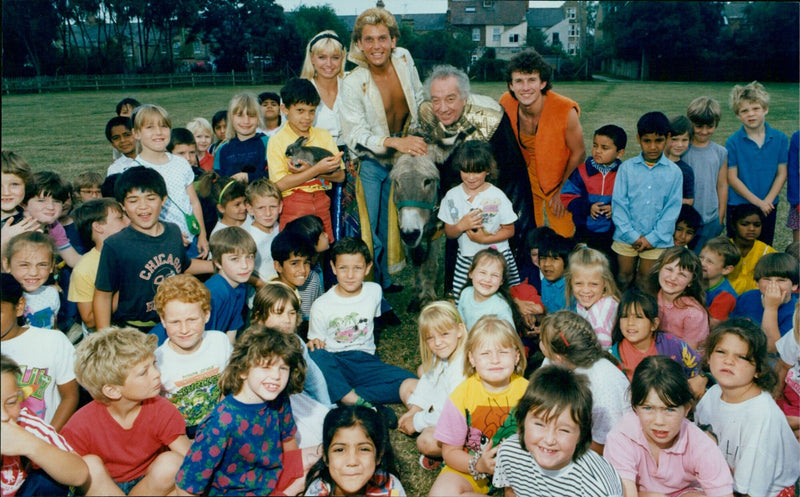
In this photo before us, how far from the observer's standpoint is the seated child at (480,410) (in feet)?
10.3

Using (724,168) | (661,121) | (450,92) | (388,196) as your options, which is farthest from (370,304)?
(724,168)

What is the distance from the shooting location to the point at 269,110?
6.59 meters

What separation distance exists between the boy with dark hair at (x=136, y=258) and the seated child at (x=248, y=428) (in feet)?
4.44

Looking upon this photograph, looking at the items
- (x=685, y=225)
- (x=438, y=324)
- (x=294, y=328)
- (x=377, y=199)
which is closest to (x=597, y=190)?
(x=685, y=225)

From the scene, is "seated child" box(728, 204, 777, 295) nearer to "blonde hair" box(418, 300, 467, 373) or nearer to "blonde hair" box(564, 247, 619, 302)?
"blonde hair" box(564, 247, 619, 302)

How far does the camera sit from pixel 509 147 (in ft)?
17.8

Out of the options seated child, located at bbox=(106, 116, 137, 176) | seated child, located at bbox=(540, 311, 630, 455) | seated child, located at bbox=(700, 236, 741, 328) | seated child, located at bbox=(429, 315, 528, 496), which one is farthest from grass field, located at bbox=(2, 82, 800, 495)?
seated child, located at bbox=(106, 116, 137, 176)

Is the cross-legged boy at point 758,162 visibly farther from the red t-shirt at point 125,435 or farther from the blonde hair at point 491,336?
the red t-shirt at point 125,435

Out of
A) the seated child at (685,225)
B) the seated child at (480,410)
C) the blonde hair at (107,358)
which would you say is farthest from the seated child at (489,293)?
the blonde hair at (107,358)

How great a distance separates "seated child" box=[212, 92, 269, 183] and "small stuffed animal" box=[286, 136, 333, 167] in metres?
1.00

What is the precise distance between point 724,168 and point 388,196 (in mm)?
3484

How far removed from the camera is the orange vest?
5.22m

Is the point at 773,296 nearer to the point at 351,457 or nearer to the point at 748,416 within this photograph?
the point at 748,416

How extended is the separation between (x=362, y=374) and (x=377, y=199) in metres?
1.82
